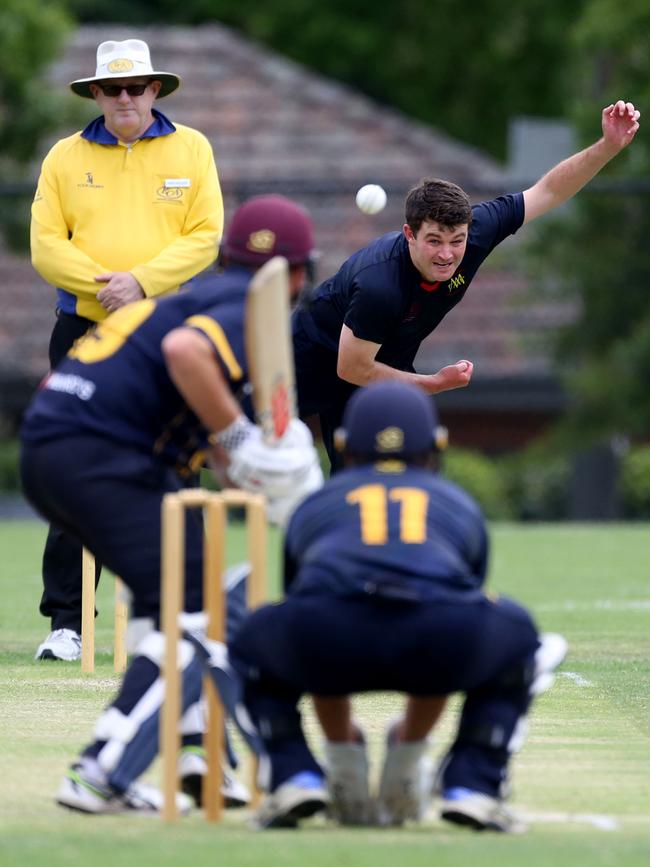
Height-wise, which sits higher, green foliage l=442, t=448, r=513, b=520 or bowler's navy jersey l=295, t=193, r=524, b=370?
bowler's navy jersey l=295, t=193, r=524, b=370

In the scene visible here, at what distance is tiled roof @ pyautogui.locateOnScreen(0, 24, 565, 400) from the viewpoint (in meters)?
27.4

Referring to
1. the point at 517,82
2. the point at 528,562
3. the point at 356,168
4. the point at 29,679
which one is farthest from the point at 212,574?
the point at 517,82

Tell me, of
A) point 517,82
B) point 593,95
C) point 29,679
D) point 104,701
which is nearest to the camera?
point 104,701

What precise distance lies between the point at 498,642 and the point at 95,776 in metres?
1.19

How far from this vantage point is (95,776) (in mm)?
5582

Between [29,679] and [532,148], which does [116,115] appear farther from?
[532,148]

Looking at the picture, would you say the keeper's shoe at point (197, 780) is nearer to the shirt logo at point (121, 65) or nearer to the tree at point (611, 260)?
the shirt logo at point (121, 65)

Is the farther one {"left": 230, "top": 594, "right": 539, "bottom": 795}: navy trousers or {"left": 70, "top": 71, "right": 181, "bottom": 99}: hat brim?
{"left": 70, "top": 71, "right": 181, "bottom": 99}: hat brim

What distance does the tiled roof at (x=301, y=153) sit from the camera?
2736 cm

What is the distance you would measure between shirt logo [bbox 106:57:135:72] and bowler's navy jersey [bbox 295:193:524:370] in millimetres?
1310

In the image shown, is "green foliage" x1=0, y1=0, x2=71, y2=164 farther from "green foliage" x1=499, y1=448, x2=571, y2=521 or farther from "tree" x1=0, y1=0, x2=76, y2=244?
"green foliage" x1=499, y1=448, x2=571, y2=521

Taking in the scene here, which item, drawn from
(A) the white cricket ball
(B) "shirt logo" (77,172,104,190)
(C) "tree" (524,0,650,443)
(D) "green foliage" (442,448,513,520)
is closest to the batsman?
(B) "shirt logo" (77,172,104,190)

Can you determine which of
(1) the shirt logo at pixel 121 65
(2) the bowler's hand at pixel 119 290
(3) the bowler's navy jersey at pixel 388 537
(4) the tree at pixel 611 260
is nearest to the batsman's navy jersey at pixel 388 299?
(2) the bowler's hand at pixel 119 290

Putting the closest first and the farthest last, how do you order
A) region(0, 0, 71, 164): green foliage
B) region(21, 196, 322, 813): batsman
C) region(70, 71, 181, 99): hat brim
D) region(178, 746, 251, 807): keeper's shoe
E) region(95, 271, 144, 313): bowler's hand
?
region(21, 196, 322, 813): batsman
region(178, 746, 251, 807): keeper's shoe
region(95, 271, 144, 313): bowler's hand
region(70, 71, 181, 99): hat brim
region(0, 0, 71, 164): green foliage
